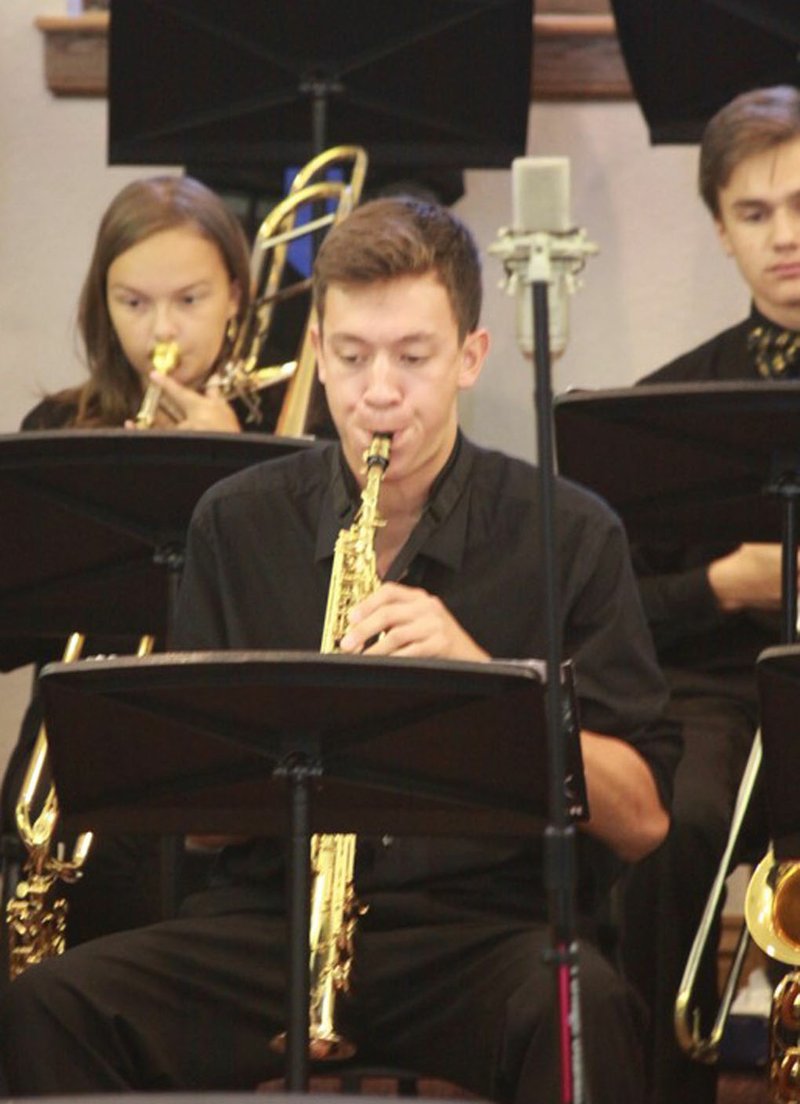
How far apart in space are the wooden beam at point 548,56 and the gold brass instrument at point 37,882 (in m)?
1.90

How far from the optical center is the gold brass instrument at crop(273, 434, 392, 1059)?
2609 millimetres

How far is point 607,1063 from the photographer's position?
2.53m

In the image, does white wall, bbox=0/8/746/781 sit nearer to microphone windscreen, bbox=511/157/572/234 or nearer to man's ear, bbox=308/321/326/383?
man's ear, bbox=308/321/326/383

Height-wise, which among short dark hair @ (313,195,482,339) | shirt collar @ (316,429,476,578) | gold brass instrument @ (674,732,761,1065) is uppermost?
short dark hair @ (313,195,482,339)

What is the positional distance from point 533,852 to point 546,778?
60cm


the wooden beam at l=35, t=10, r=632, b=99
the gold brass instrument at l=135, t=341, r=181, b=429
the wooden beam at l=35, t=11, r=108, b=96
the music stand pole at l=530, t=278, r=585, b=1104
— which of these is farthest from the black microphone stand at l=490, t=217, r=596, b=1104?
the wooden beam at l=35, t=11, r=108, b=96

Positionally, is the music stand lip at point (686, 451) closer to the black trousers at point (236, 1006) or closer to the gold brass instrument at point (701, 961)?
the gold brass instrument at point (701, 961)

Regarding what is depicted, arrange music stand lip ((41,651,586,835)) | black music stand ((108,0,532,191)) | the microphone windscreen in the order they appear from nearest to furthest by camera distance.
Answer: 1. the microphone windscreen
2. music stand lip ((41,651,586,835))
3. black music stand ((108,0,532,191))

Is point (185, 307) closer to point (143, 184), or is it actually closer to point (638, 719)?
point (143, 184)

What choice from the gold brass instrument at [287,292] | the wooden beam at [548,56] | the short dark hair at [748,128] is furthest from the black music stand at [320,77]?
the wooden beam at [548,56]

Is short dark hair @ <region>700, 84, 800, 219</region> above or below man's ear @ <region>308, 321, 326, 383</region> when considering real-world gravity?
above

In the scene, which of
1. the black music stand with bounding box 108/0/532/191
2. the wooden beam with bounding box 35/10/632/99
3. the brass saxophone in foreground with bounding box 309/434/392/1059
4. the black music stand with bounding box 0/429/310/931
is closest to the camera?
the brass saxophone in foreground with bounding box 309/434/392/1059

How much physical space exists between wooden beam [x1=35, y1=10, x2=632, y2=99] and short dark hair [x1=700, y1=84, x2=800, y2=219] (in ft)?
2.87

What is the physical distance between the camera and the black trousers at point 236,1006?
264 cm
